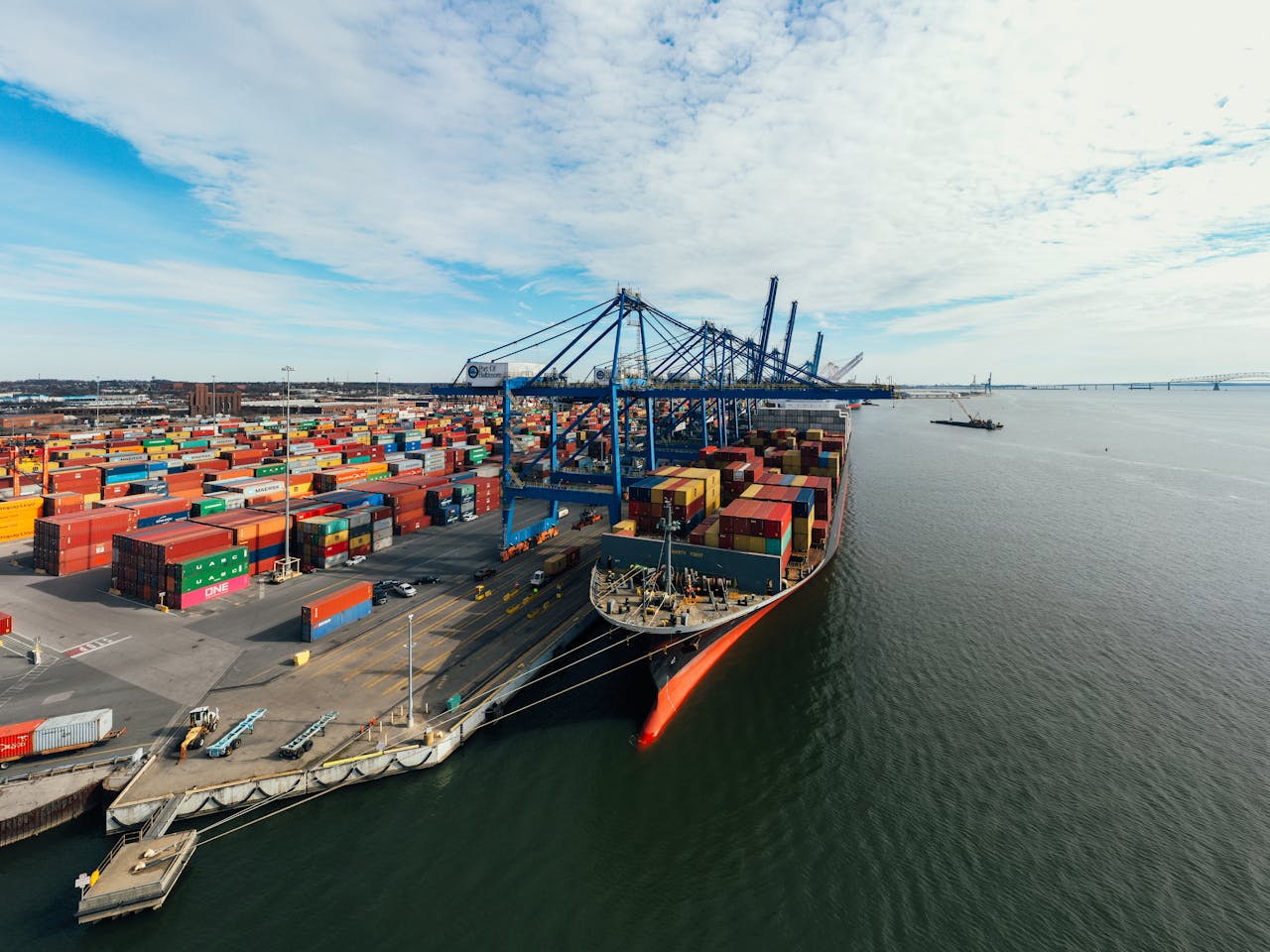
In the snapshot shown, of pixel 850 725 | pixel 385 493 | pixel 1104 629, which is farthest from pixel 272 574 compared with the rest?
pixel 1104 629

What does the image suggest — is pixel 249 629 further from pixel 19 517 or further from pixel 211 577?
pixel 19 517

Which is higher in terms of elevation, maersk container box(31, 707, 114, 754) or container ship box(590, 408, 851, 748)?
container ship box(590, 408, 851, 748)

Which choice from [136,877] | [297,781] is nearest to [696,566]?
[297,781]

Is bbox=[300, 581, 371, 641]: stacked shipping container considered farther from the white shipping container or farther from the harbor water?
the white shipping container

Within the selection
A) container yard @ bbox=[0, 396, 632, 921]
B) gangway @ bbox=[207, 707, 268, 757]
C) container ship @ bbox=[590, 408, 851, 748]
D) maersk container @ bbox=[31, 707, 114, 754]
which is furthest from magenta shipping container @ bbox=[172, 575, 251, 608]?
container ship @ bbox=[590, 408, 851, 748]

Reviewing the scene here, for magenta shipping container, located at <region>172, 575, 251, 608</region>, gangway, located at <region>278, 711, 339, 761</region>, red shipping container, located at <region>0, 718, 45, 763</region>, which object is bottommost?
gangway, located at <region>278, 711, 339, 761</region>

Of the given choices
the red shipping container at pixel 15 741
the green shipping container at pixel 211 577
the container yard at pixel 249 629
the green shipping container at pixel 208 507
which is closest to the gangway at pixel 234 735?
the container yard at pixel 249 629
